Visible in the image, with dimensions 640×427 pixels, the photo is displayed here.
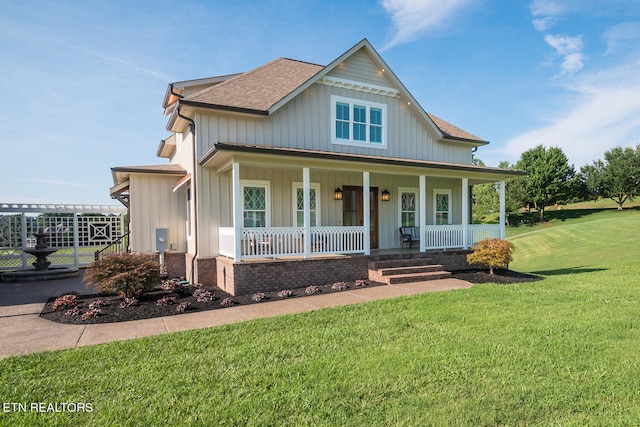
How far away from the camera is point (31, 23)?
8.10 metres

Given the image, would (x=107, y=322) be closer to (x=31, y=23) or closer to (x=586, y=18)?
(x=31, y=23)

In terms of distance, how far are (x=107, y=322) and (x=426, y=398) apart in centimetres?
564

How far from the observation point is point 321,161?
941 cm

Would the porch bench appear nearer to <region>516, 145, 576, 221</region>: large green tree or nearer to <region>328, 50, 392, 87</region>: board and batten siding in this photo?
<region>328, 50, 392, 87</region>: board and batten siding

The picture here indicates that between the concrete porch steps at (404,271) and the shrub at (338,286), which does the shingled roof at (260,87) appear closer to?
the shrub at (338,286)

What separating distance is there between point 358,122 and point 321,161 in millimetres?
3302

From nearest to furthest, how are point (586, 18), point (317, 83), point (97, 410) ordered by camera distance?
point (97, 410)
point (317, 83)
point (586, 18)

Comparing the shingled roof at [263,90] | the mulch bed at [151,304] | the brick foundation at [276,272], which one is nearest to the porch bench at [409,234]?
the brick foundation at [276,272]

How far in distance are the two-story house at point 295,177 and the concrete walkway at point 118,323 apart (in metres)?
1.55

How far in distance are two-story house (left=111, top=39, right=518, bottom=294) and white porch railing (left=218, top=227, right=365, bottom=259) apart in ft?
0.13

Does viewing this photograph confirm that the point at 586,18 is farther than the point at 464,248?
Yes

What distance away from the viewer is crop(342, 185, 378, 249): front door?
1217 centimetres

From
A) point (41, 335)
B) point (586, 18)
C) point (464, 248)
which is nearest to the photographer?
point (41, 335)

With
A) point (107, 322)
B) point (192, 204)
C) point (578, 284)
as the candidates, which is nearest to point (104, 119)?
point (192, 204)
